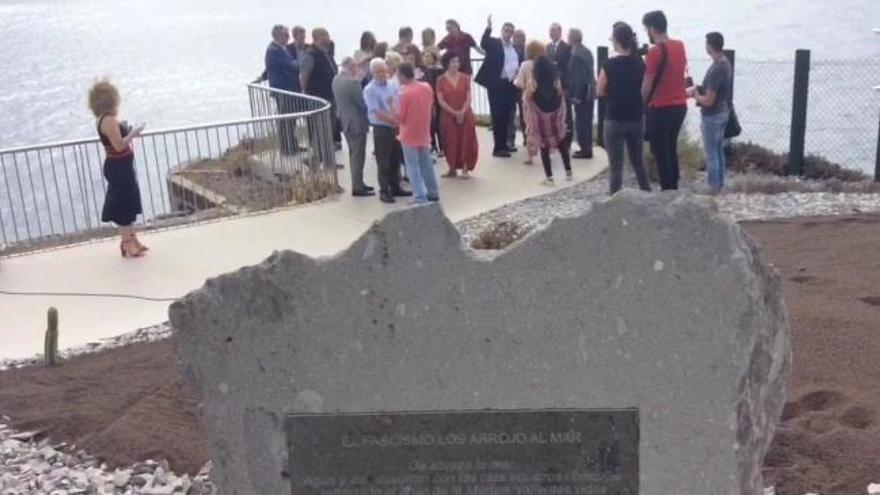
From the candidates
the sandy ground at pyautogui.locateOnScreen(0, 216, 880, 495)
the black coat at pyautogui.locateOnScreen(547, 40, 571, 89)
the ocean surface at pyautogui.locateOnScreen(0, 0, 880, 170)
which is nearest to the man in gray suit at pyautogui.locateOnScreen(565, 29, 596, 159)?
the black coat at pyautogui.locateOnScreen(547, 40, 571, 89)

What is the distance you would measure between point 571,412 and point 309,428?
982 millimetres

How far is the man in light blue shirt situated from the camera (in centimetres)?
1285

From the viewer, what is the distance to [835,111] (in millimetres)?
21328

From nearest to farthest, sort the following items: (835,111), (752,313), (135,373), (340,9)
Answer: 1. (752,313)
2. (135,373)
3. (835,111)
4. (340,9)

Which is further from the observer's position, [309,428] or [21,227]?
[21,227]

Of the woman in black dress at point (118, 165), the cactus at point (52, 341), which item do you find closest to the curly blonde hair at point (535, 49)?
the woman in black dress at point (118, 165)

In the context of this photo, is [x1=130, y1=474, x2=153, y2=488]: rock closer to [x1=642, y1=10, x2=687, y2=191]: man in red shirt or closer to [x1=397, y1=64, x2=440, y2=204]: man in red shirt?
[x1=397, y1=64, x2=440, y2=204]: man in red shirt

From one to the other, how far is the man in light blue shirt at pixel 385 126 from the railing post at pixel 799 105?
5.51m

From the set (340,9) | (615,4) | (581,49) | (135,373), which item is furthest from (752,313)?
(340,9)

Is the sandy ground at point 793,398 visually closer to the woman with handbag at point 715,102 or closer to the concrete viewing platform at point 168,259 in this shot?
the concrete viewing platform at point 168,259

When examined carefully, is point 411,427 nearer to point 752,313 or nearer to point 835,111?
point 752,313

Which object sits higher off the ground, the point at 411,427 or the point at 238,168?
the point at 411,427

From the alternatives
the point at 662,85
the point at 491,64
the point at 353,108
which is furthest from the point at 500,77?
the point at 662,85

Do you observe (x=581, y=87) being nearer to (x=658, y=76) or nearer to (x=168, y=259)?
(x=658, y=76)
